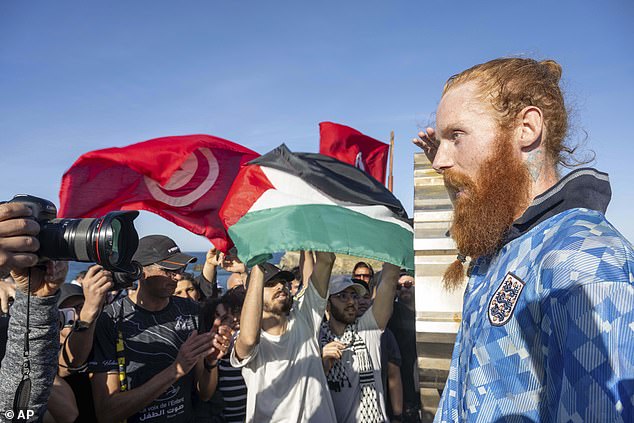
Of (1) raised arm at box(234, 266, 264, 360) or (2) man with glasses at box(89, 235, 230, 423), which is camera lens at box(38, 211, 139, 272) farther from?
(2) man with glasses at box(89, 235, 230, 423)

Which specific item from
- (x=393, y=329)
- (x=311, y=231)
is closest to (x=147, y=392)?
(x=311, y=231)

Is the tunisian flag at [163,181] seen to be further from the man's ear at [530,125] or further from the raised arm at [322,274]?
the man's ear at [530,125]

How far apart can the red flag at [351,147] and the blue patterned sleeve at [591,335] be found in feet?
17.0

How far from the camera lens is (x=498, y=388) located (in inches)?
49.3

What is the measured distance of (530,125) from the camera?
1.47 metres

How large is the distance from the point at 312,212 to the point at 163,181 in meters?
2.09

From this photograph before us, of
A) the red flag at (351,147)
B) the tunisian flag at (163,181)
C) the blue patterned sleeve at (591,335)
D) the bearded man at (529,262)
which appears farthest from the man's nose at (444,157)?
the red flag at (351,147)

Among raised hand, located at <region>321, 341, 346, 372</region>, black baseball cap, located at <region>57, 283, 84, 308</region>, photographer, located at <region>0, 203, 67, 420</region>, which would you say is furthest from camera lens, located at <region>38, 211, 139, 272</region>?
black baseball cap, located at <region>57, 283, 84, 308</region>

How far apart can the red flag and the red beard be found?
467 cm

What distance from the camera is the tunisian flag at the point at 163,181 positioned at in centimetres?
527

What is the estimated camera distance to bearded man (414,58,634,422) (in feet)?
3.32

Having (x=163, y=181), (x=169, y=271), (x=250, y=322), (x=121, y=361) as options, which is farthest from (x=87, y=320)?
(x=163, y=181)

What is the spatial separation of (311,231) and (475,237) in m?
2.54

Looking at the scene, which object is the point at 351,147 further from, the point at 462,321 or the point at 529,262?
the point at 529,262
